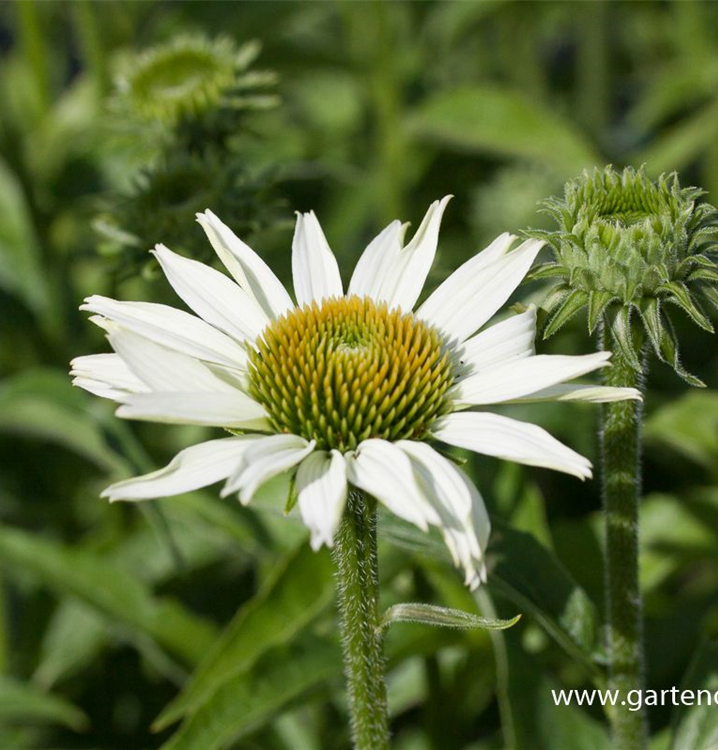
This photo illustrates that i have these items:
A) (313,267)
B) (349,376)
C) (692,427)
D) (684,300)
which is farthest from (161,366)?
(692,427)

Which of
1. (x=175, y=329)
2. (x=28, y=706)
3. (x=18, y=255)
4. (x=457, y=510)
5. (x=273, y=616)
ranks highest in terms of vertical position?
(x=18, y=255)

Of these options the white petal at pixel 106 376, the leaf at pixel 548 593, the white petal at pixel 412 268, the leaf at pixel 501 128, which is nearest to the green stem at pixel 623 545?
the leaf at pixel 548 593

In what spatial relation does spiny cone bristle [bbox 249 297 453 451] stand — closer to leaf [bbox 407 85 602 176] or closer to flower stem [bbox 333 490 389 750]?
flower stem [bbox 333 490 389 750]

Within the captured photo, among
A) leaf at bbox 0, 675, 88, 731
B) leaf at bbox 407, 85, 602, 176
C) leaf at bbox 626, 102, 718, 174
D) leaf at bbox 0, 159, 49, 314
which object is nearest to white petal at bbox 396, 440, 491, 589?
leaf at bbox 0, 675, 88, 731

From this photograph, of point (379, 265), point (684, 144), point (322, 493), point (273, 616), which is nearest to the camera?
point (322, 493)

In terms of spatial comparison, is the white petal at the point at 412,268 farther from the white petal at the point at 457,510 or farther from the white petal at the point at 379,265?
the white petal at the point at 457,510

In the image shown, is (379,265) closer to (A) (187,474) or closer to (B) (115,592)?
(A) (187,474)
